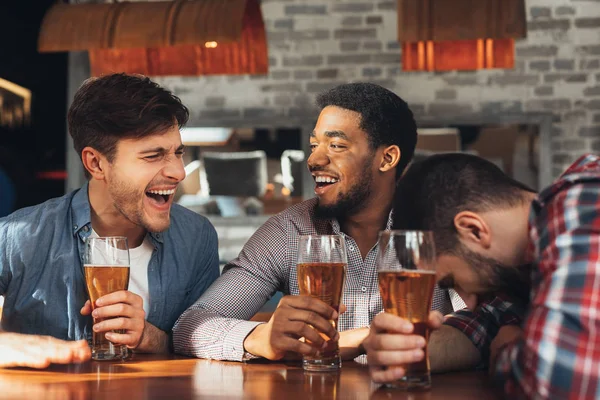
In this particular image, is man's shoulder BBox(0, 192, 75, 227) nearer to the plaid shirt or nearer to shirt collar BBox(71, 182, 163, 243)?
shirt collar BBox(71, 182, 163, 243)

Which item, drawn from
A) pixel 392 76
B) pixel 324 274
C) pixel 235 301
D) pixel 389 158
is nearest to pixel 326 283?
pixel 324 274

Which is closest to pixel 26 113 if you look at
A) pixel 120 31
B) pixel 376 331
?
pixel 120 31

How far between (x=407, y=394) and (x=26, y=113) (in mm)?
7028

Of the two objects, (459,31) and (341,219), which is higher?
(459,31)

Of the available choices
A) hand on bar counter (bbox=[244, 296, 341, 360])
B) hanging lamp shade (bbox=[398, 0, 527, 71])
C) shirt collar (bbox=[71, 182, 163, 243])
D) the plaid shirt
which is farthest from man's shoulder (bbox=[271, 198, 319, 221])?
hanging lamp shade (bbox=[398, 0, 527, 71])

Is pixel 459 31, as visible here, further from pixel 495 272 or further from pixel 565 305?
pixel 565 305

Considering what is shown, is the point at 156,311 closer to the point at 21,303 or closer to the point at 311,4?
the point at 21,303

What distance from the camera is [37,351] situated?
4.75 feet

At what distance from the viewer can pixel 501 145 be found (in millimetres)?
5371

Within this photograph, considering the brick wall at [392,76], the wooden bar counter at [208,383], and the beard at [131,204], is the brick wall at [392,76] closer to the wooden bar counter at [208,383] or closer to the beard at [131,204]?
→ the beard at [131,204]

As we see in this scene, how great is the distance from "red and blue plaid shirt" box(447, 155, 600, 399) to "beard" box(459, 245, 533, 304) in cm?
13

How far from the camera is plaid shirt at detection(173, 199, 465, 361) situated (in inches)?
75.9

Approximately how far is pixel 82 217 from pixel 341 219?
66cm

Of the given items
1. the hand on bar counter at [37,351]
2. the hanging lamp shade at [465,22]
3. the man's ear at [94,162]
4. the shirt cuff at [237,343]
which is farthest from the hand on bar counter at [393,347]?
the hanging lamp shade at [465,22]
